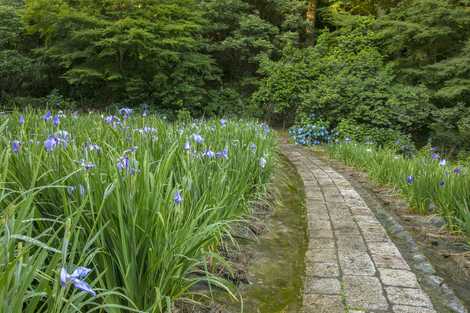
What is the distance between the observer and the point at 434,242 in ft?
7.82

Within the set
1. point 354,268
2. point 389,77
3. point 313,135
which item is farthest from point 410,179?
point 389,77

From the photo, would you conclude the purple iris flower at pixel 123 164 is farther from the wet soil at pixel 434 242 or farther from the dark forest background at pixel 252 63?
the dark forest background at pixel 252 63

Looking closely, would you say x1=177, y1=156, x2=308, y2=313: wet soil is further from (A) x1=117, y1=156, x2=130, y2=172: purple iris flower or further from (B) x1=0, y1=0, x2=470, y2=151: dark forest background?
(B) x1=0, y1=0, x2=470, y2=151: dark forest background

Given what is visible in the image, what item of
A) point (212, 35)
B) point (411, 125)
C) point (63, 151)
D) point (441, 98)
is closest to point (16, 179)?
point (63, 151)

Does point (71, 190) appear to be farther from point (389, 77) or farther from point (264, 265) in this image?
point (389, 77)

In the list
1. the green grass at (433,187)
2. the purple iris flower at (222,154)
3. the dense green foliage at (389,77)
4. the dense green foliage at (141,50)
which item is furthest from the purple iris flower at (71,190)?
the dense green foliage at (389,77)

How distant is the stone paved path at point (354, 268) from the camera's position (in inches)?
60.9

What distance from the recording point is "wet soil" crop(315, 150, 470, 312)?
74.8 inches

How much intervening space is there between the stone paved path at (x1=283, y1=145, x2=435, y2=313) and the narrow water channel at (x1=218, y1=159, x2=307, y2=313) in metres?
0.05

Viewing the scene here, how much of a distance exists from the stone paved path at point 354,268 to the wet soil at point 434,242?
12cm

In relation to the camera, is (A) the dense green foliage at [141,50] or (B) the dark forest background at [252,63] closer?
(B) the dark forest background at [252,63]

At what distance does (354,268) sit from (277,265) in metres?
0.36

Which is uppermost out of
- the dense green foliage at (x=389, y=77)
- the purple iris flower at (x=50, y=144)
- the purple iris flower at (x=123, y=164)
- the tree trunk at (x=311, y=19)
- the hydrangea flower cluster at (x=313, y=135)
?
the tree trunk at (x=311, y=19)

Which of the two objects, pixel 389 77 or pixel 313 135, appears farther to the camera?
pixel 389 77
